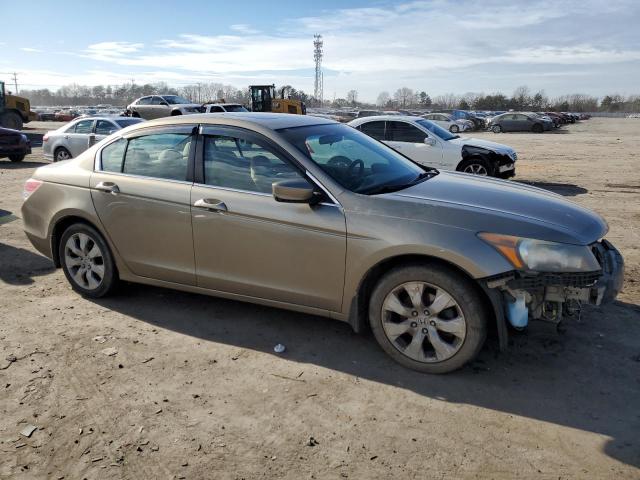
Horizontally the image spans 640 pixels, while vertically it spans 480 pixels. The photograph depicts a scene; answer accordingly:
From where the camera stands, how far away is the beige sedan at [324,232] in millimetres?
3461

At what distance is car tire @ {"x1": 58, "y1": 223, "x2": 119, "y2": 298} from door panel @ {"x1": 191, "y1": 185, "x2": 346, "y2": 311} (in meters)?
1.09

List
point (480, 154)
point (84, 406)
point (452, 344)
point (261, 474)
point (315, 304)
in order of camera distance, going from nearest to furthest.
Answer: point (261, 474)
point (84, 406)
point (452, 344)
point (315, 304)
point (480, 154)

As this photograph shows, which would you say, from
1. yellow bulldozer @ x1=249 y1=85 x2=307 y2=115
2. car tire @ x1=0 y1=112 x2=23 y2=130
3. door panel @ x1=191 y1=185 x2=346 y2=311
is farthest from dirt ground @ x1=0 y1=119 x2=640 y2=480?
yellow bulldozer @ x1=249 y1=85 x2=307 y2=115

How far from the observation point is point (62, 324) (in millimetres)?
4566

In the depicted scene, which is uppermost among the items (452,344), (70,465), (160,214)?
(160,214)

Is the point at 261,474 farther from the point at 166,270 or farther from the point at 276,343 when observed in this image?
the point at 166,270

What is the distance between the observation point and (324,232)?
149 inches

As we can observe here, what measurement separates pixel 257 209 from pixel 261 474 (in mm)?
1937

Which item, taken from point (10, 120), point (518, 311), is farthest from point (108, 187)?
point (10, 120)

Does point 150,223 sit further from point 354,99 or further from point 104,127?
point 354,99

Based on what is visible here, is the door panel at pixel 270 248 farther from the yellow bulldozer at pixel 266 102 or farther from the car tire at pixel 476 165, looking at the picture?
the yellow bulldozer at pixel 266 102

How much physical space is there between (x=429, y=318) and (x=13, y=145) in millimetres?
17104

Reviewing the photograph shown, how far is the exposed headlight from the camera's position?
3.37 metres

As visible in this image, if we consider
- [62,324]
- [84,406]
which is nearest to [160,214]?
[62,324]
